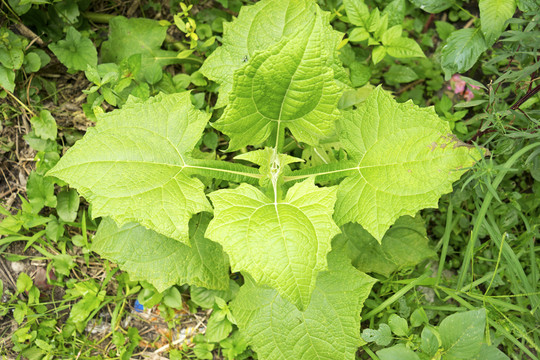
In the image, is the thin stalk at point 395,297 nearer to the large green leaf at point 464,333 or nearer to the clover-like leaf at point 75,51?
the large green leaf at point 464,333

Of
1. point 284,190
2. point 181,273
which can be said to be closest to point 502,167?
point 284,190

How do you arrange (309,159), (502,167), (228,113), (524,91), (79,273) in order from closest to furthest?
(228,113) → (502,167) → (524,91) → (309,159) → (79,273)

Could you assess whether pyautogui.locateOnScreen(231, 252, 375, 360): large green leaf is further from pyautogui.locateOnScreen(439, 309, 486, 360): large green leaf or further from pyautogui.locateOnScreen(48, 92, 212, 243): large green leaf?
pyautogui.locateOnScreen(48, 92, 212, 243): large green leaf

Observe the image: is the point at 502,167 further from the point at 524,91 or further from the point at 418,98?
the point at 418,98

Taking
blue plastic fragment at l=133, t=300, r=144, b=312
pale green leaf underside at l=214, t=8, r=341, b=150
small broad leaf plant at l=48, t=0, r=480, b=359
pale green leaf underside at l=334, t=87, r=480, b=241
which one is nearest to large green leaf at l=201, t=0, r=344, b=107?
small broad leaf plant at l=48, t=0, r=480, b=359

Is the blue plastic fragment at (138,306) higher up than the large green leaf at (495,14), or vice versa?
the large green leaf at (495,14)

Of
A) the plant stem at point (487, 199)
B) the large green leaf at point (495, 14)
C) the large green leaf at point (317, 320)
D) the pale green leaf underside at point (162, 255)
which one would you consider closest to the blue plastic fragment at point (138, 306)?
the pale green leaf underside at point (162, 255)
